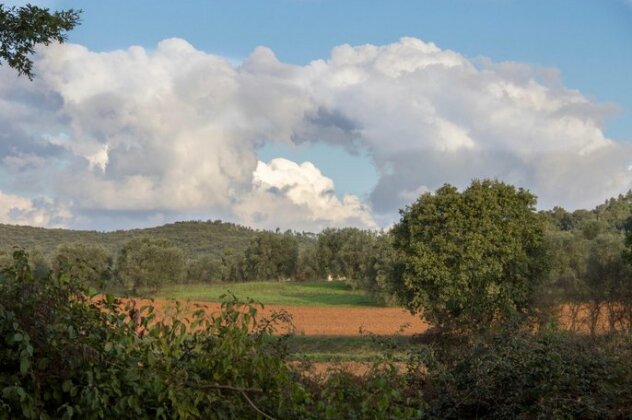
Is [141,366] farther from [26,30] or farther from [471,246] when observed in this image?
[471,246]

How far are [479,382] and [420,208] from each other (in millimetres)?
22580

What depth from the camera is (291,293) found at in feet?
228

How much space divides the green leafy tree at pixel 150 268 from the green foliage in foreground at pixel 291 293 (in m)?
1.31

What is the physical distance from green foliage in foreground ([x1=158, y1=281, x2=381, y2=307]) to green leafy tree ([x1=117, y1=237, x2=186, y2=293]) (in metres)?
1.31

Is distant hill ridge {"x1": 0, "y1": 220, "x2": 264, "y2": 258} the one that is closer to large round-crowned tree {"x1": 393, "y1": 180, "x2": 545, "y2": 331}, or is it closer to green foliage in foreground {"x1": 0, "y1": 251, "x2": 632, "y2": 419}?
large round-crowned tree {"x1": 393, "y1": 180, "x2": 545, "y2": 331}

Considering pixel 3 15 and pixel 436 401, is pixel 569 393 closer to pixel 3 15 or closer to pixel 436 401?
pixel 436 401

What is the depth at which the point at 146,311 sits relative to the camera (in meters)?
6.08

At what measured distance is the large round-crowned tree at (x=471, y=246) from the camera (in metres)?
31.4

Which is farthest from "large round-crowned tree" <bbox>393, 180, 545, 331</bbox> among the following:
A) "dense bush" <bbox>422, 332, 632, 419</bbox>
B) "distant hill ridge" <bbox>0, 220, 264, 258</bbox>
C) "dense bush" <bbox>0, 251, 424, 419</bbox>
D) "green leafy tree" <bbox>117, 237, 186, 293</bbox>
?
"distant hill ridge" <bbox>0, 220, 264, 258</bbox>

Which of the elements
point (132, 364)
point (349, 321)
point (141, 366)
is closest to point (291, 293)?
point (349, 321)

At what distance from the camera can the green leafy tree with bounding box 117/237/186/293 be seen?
222ft

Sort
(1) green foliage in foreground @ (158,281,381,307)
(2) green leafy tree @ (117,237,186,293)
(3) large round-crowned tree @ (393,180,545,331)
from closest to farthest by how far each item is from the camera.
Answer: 1. (3) large round-crowned tree @ (393,180,545,331)
2. (1) green foliage in foreground @ (158,281,381,307)
3. (2) green leafy tree @ (117,237,186,293)

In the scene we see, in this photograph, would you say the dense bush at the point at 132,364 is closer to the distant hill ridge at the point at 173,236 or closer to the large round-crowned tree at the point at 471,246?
the large round-crowned tree at the point at 471,246

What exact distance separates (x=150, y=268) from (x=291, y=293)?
13.2m
